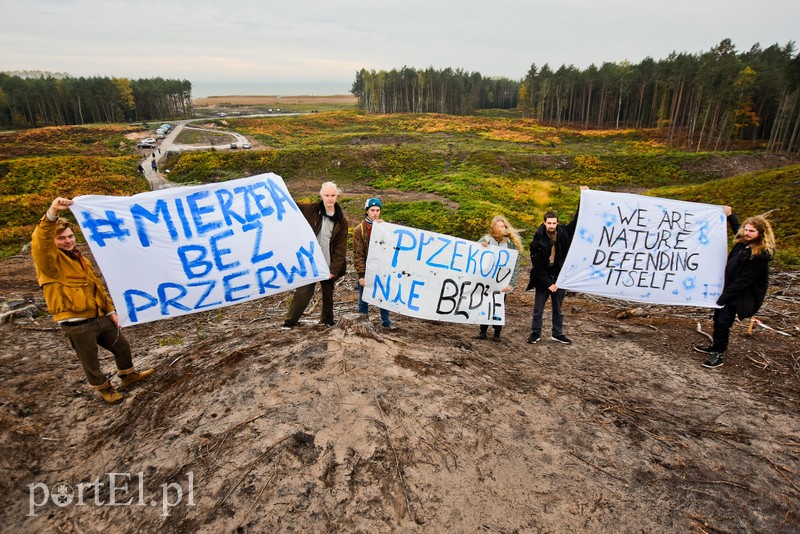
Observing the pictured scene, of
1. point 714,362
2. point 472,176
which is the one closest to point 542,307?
point 714,362

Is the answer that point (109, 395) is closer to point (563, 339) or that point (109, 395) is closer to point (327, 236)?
point (327, 236)

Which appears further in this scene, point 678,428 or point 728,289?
point 728,289

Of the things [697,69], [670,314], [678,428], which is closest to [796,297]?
[670,314]

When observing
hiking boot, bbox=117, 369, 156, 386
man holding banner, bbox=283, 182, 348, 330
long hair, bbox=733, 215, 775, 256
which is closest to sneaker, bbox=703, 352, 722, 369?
long hair, bbox=733, 215, 775, 256

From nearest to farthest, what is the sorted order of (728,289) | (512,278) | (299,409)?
1. (299,409)
2. (728,289)
3. (512,278)

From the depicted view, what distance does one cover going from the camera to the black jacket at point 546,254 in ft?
20.0

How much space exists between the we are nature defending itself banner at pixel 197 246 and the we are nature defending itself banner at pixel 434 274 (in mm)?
1006

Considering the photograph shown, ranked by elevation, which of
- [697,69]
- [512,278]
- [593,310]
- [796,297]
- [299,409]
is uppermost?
[697,69]

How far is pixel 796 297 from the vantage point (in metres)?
8.55

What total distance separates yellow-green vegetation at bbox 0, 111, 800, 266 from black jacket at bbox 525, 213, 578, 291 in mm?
8915

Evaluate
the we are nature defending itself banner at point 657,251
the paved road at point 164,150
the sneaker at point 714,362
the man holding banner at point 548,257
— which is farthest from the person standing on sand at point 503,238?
the paved road at point 164,150

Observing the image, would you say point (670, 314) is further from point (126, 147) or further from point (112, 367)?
point (126, 147)

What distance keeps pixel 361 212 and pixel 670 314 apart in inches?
585

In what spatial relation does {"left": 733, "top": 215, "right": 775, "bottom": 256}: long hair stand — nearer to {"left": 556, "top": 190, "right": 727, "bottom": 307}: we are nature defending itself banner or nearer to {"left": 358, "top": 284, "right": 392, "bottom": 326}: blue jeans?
{"left": 556, "top": 190, "right": 727, "bottom": 307}: we are nature defending itself banner
